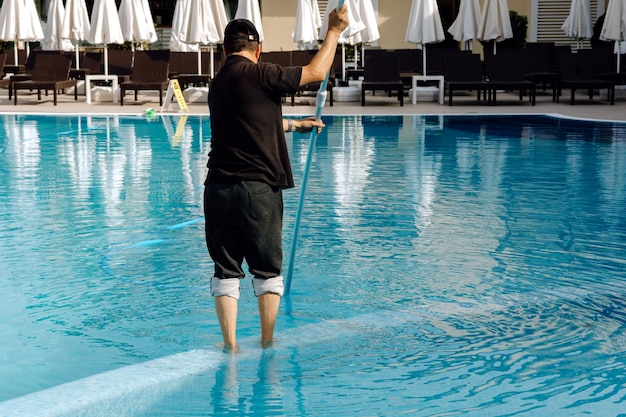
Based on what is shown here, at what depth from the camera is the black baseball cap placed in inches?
178

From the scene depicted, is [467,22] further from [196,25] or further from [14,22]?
[14,22]

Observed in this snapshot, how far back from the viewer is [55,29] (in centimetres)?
2488

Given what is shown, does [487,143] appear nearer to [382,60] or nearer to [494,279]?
[382,60]

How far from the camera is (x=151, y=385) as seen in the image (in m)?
4.35

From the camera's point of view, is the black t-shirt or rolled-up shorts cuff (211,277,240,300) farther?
rolled-up shorts cuff (211,277,240,300)

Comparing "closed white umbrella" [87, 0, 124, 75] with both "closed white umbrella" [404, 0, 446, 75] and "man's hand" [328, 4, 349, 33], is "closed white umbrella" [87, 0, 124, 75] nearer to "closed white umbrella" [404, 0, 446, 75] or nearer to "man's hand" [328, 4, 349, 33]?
"closed white umbrella" [404, 0, 446, 75]

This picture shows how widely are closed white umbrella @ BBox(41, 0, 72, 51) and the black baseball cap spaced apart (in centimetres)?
2079

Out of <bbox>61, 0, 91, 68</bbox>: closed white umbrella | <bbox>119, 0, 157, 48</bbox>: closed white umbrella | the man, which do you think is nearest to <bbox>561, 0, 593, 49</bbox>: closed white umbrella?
<bbox>119, 0, 157, 48</bbox>: closed white umbrella

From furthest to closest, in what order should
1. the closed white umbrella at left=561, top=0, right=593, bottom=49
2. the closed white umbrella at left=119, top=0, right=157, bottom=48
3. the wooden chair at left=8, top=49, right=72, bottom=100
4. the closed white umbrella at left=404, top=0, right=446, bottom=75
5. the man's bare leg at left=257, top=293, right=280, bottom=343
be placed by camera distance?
1. the closed white umbrella at left=561, top=0, right=593, bottom=49
2. the closed white umbrella at left=119, top=0, right=157, bottom=48
3. the closed white umbrella at left=404, top=0, right=446, bottom=75
4. the wooden chair at left=8, top=49, right=72, bottom=100
5. the man's bare leg at left=257, top=293, right=280, bottom=343

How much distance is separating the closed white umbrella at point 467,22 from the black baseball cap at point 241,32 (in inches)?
770

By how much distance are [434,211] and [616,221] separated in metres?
1.52

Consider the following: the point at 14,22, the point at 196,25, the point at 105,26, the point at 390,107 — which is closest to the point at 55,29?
the point at 14,22

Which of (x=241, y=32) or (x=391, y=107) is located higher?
(x=241, y=32)

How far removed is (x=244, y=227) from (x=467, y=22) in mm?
19981
